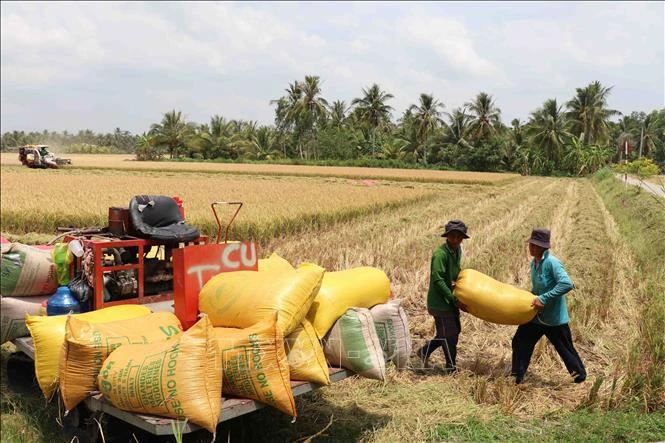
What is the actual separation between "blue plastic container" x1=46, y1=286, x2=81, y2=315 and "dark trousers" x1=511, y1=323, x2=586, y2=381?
352 cm

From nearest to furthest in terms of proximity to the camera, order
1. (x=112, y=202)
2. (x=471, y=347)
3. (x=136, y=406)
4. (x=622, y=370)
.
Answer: (x=136, y=406) < (x=622, y=370) < (x=471, y=347) < (x=112, y=202)

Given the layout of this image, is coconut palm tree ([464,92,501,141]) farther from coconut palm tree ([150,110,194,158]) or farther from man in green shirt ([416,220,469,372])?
man in green shirt ([416,220,469,372])

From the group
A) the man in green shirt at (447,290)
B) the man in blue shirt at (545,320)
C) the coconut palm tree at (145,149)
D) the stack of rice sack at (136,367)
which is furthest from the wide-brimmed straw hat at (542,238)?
the coconut palm tree at (145,149)

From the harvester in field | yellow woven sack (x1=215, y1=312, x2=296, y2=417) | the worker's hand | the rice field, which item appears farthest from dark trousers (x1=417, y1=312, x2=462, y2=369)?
the harvester in field

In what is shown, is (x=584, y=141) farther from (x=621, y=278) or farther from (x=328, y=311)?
(x=328, y=311)

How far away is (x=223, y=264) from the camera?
13.1ft

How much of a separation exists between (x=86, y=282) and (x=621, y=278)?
23.9 ft

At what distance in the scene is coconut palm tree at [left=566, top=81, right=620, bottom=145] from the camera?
52.4m

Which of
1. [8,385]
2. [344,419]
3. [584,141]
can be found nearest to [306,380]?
[344,419]

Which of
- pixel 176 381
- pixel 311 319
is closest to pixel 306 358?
pixel 311 319

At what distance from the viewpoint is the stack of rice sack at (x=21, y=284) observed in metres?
4.41

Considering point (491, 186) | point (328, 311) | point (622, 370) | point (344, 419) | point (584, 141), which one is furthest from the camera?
point (584, 141)

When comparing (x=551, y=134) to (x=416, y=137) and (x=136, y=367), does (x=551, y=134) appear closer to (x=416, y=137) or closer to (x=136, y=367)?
(x=416, y=137)

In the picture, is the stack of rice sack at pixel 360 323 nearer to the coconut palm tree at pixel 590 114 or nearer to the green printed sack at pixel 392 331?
the green printed sack at pixel 392 331
